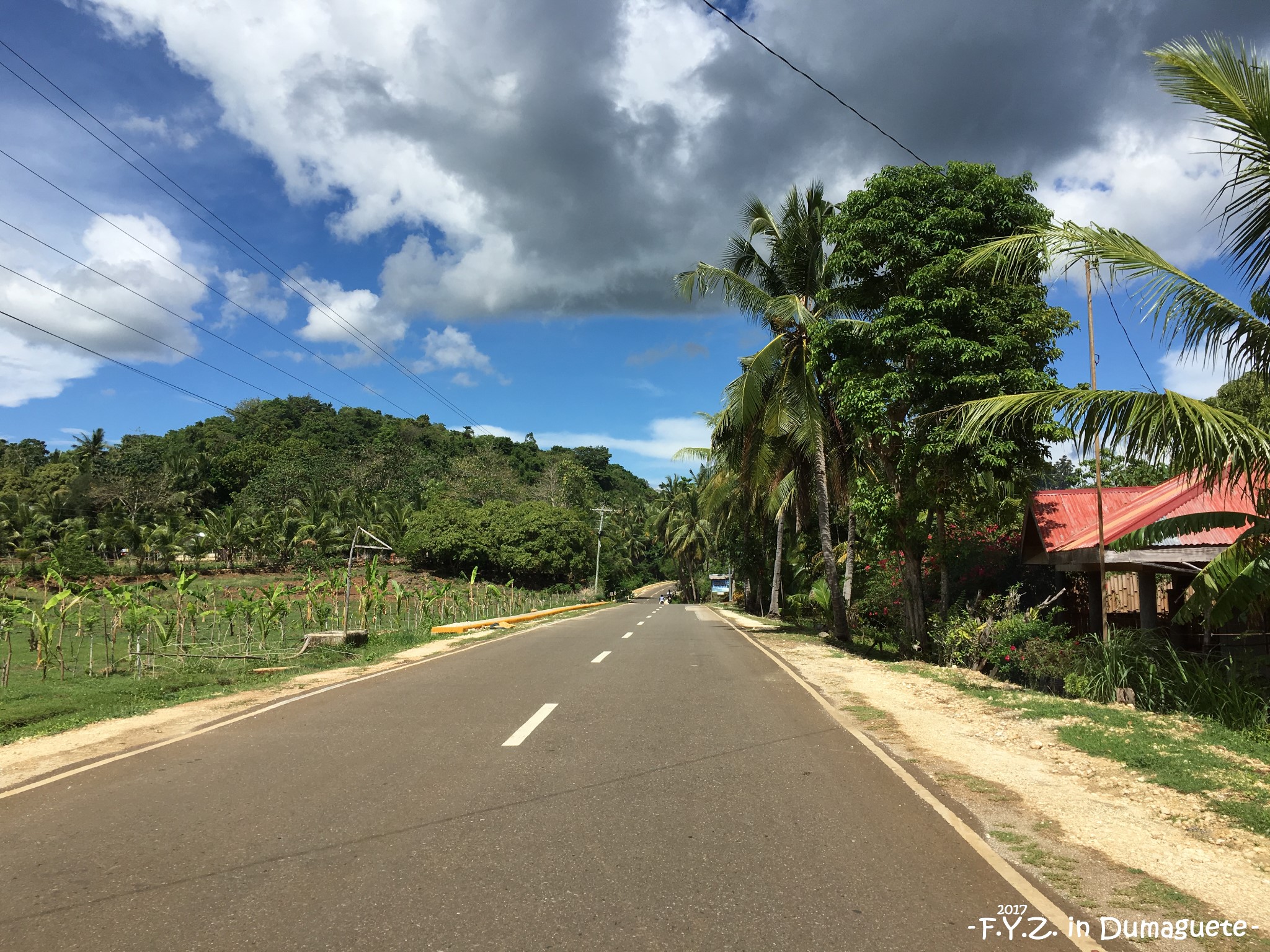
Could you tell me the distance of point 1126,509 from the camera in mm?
13859

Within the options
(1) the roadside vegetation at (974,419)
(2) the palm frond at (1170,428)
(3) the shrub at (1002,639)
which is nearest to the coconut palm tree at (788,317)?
(1) the roadside vegetation at (974,419)

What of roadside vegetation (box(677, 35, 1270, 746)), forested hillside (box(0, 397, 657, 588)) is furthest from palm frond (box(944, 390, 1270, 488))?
forested hillside (box(0, 397, 657, 588))

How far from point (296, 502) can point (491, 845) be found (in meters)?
58.6

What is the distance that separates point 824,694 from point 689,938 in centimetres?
811

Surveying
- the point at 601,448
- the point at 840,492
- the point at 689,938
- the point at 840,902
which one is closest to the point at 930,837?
the point at 840,902

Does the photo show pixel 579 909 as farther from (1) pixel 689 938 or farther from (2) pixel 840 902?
(2) pixel 840 902

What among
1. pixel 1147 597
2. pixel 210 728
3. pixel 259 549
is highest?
pixel 259 549

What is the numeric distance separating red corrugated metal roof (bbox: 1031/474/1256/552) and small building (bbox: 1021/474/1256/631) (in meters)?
0.02

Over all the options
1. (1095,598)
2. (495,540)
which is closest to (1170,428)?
(1095,598)

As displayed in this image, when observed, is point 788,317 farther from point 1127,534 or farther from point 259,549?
point 259,549

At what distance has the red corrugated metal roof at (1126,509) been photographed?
10594 millimetres

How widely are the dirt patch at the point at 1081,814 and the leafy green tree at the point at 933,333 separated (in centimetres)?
599

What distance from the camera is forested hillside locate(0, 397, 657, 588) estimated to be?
4869 centimetres

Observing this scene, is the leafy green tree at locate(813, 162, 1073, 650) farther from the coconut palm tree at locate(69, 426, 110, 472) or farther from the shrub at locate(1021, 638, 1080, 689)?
the coconut palm tree at locate(69, 426, 110, 472)
